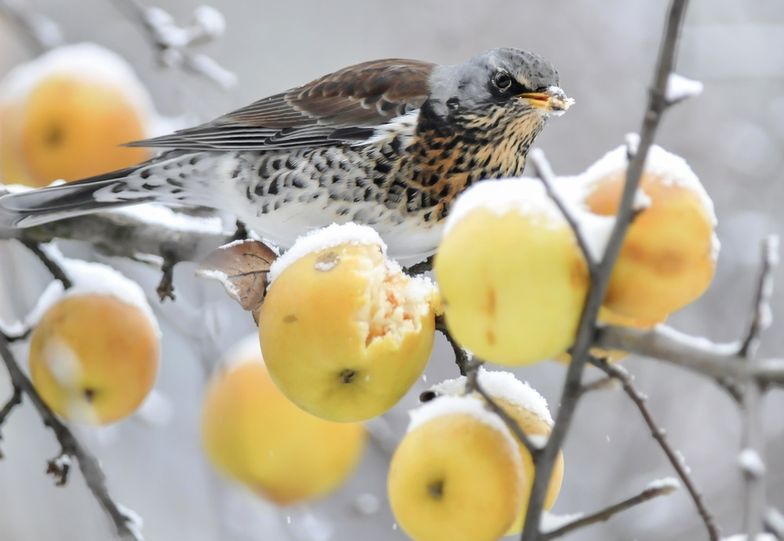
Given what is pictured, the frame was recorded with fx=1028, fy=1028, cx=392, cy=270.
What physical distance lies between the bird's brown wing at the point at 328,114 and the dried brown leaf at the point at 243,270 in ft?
2.60

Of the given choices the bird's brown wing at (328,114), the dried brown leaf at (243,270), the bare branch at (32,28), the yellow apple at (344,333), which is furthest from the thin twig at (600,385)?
the bare branch at (32,28)

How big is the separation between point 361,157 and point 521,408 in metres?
1.18

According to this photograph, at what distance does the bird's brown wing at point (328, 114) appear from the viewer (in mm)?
2688

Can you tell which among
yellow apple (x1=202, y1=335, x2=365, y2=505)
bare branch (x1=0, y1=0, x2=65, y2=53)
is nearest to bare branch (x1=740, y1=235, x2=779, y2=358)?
yellow apple (x1=202, y1=335, x2=365, y2=505)

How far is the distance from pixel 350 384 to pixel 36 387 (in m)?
0.88

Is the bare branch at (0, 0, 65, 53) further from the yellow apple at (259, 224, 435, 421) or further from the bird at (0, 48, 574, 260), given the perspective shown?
the yellow apple at (259, 224, 435, 421)

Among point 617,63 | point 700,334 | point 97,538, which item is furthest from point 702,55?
point 97,538

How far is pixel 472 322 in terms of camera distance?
1267 mm

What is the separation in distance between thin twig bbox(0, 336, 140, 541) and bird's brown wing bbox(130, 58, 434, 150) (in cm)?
76

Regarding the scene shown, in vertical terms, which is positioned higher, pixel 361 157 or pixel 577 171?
pixel 361 157

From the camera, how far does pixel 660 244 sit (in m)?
1.27

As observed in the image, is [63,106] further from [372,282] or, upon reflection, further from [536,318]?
[536,318]

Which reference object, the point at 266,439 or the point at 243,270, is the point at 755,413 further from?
the point at 266,439

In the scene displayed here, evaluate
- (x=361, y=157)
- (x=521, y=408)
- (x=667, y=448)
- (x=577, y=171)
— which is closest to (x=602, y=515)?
(x=667, y=448)
